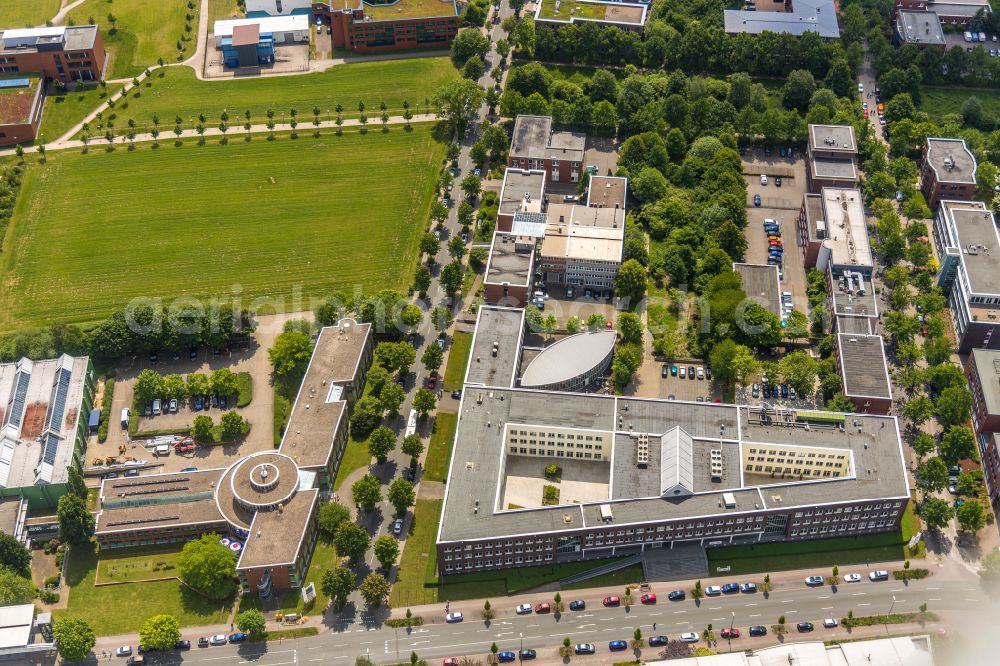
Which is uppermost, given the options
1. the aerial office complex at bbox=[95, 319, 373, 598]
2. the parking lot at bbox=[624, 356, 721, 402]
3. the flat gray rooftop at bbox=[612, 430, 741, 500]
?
the flat gray rooftop at bbox=[612, 430, 741, 500]

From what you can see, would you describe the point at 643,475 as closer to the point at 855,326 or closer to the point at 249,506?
the point at 855,326

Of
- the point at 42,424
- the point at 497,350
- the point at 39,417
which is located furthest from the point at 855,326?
the point at 39,417

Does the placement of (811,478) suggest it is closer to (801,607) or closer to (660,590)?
(801,607)

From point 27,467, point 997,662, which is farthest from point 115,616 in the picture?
point 997,662

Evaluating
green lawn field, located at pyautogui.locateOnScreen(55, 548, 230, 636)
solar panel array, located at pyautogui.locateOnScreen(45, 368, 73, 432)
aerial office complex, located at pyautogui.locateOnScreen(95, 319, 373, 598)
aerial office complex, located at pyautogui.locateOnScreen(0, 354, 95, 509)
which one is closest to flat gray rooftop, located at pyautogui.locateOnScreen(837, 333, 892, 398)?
aerial office complex, located at pyautogui.locateOnScreen(95, 319, 373, 598)

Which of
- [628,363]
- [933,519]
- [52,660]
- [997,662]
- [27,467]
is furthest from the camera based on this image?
[628,363]

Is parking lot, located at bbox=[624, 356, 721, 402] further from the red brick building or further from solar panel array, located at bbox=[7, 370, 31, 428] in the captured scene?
solar panel array, located at bbox=[7, 370, 31, 428]
